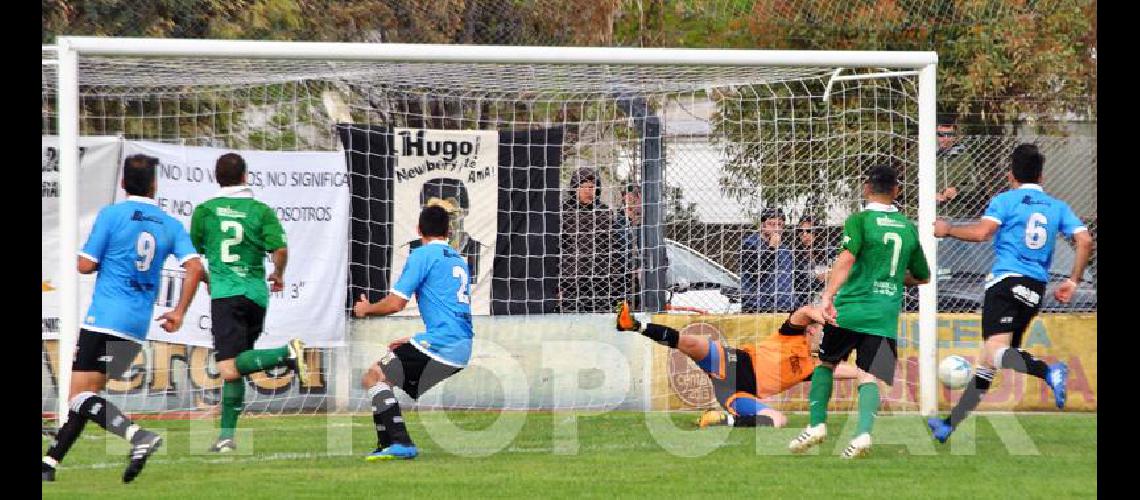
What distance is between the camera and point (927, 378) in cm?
1220

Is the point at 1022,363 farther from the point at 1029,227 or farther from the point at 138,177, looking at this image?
the point at 138,177

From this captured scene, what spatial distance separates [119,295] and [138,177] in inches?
28.9

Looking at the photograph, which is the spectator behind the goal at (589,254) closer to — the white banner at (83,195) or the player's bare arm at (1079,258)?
the white banner at (83,195)

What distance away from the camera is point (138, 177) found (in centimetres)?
902

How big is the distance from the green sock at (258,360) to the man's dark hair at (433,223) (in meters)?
1.22

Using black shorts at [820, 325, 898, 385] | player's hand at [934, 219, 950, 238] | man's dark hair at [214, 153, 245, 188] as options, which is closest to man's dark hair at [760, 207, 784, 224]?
player's hand at [934, 219, 950, 238]

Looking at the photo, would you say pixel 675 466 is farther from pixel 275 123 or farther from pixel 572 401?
pixel 275 123

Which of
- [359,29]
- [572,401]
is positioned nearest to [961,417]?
[572,401]

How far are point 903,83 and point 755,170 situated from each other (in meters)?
1.59

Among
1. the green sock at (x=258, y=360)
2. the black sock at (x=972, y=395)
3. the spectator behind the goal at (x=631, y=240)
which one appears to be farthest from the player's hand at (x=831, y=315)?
the spectator behind the goal at (x=631, y=240)

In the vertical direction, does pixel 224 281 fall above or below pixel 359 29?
below

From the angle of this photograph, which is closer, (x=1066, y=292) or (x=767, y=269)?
(x=1066, y=292)

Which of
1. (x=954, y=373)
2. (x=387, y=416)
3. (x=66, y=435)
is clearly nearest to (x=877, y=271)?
(x=954, y=373)
